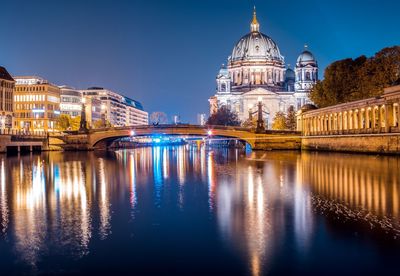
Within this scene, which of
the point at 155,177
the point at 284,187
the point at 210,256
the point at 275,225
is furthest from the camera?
the point at 155,177

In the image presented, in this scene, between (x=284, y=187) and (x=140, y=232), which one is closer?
(x=140, y=232)

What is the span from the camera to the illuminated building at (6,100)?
422ft

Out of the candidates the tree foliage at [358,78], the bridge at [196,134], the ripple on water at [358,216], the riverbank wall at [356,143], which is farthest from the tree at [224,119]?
the ripple on water at [358,216]

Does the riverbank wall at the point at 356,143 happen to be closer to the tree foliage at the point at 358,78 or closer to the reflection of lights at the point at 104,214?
the tree foliage at the point at 358,78

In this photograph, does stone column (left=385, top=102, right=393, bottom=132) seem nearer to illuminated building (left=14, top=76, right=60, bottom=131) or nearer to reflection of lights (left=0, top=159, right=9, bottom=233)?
reflection of lights (left=0, top=159, right=9, bottom=233)

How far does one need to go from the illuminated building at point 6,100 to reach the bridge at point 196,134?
97.7 ft

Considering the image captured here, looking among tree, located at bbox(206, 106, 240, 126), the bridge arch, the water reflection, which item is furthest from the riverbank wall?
tree, located at bbox(206, 106, 240, 126)

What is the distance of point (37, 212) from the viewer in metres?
23.8

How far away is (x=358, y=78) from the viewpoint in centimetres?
8994

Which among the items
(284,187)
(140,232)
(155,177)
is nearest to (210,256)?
(140,232)

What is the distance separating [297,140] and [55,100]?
9406 cm

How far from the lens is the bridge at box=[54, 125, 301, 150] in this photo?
95438 millimetres

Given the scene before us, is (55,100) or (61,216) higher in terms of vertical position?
(55,100)

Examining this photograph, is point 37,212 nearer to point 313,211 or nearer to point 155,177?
point 313,211
